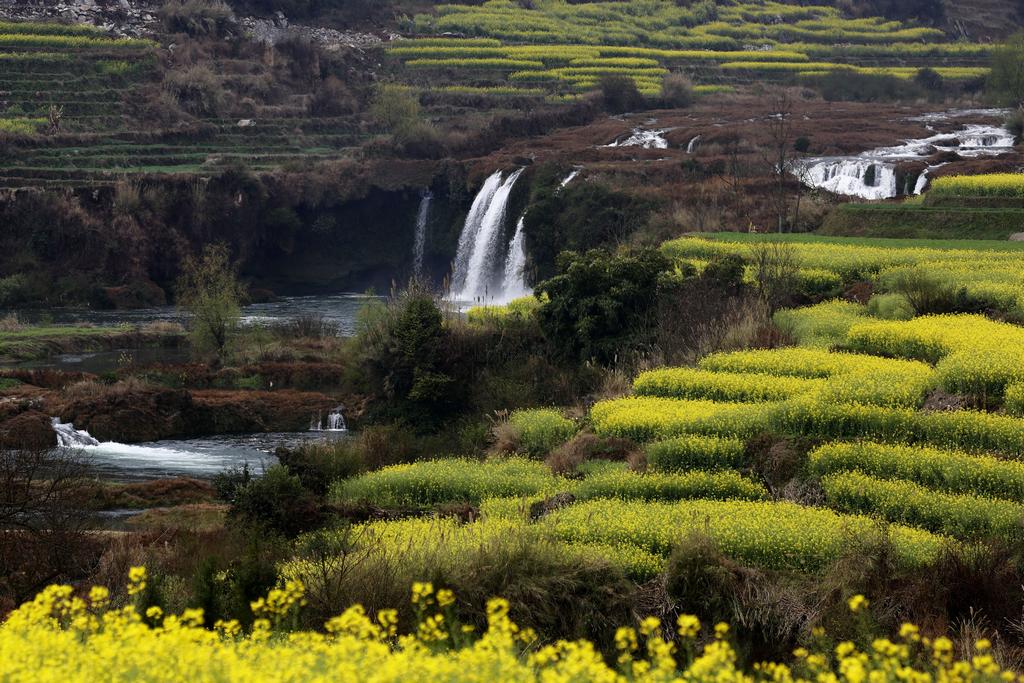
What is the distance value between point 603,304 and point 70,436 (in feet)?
46.9

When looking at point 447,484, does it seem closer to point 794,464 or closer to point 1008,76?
point 794,464

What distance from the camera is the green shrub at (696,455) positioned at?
20438 millimetres

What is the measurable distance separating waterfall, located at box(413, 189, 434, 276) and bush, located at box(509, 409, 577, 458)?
38094 millimetres

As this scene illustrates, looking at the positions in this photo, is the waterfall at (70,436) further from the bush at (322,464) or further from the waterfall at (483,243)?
the waterfall at (483,243)

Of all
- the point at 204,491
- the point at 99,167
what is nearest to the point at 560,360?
the point at 204,491

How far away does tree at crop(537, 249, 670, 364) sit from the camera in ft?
104

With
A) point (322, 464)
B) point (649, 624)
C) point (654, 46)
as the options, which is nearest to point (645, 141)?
point (654, 46)

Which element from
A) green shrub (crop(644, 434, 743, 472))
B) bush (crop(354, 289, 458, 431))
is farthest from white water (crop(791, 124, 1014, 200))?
green shrub (crop(644, 434, 743, 472))

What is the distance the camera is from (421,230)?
64562mm

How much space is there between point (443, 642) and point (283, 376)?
29965 millimetres

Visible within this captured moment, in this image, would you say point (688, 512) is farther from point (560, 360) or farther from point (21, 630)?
point (560, 360)

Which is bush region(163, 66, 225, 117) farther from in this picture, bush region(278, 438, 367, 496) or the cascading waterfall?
bush region(278, 438, 367, 496)

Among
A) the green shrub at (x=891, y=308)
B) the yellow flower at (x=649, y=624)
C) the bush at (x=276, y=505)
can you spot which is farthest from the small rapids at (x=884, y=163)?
the yellow flower at (x=649, y=624)

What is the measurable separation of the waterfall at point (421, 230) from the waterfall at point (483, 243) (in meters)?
5.34
